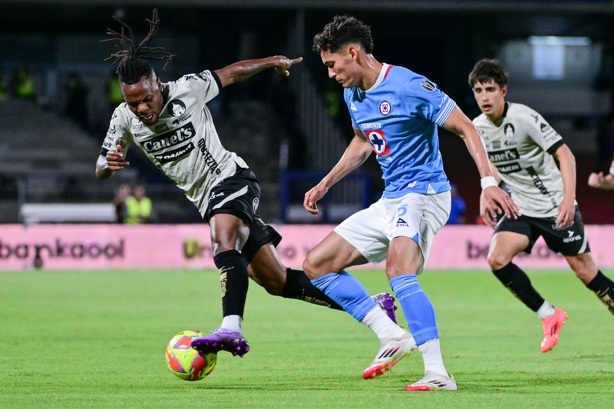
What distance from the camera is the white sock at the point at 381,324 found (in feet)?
24.5

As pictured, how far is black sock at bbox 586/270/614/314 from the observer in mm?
9766

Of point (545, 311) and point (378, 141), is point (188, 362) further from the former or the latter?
point (545, 311)

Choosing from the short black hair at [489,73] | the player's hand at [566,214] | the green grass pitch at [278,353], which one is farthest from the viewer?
the short black hair at [489,73]

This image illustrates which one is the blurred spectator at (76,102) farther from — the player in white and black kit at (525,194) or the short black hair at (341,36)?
the short black hair at (341,36)

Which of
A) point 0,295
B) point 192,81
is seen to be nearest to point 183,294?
point 0,295

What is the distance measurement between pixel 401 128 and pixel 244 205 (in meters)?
1.34

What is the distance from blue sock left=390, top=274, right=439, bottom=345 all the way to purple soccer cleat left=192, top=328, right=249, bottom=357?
3.31ft

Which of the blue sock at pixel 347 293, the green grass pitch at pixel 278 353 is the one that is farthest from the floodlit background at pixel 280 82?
the blue sock at pixel 347 293

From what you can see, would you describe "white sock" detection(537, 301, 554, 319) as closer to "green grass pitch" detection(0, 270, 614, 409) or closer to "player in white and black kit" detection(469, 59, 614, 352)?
"player in white and black kit" detection(469, 59, 614, 352)

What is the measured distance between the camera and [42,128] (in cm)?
3066

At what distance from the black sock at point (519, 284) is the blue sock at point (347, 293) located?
8.42 feet

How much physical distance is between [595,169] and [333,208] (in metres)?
9.47

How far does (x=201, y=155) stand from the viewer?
27.0 ft

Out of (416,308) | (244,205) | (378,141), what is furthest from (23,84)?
(416,308)
